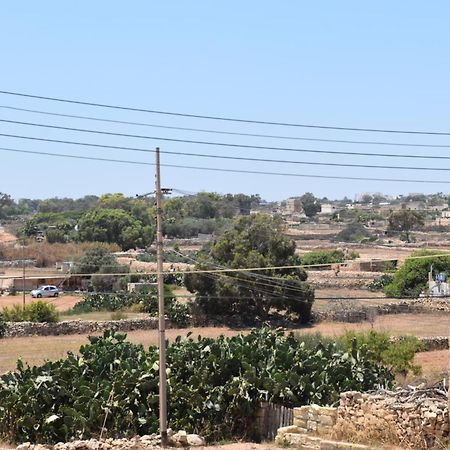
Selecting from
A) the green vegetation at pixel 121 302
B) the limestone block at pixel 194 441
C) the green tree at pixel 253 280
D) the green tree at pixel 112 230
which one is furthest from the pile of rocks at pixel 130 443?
the green tree at pixel 112 230

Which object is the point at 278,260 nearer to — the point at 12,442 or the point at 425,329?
the point at 425,329

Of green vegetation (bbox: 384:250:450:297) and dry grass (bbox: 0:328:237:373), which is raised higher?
green vegetation (bbox: 384:250:450:297)

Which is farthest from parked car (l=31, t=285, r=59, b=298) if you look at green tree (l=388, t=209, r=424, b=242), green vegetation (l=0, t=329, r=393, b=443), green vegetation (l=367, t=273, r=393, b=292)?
green tree (l=388, t=209, r=424, b=242)

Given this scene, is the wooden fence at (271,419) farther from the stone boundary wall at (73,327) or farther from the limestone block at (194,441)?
the stone boundary wall at (73,327)

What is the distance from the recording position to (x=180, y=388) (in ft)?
74.4

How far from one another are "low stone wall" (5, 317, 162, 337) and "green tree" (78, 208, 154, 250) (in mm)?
49461

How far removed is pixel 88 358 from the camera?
24.7 metres

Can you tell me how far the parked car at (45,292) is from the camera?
60.3 m

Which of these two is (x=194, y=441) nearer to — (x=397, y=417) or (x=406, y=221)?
(x=397, y=417)

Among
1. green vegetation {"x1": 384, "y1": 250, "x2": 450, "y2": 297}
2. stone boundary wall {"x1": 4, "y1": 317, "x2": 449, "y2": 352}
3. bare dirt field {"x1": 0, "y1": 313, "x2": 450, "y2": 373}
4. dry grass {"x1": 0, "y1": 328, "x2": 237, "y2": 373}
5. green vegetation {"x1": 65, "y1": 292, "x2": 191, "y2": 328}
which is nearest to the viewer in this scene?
dry grass {"x1": 0, "y1": 328, "x2": 237, "y2": 373}

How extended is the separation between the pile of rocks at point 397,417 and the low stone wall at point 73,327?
26.5m

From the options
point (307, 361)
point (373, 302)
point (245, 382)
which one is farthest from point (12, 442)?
point (373, 302)

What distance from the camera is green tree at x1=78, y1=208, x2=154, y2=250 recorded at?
9588 cm

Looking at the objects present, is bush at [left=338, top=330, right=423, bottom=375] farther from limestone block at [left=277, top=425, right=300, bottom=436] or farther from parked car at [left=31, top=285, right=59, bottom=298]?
parked car at [left=31, top=285, right=59, bottom=298]
